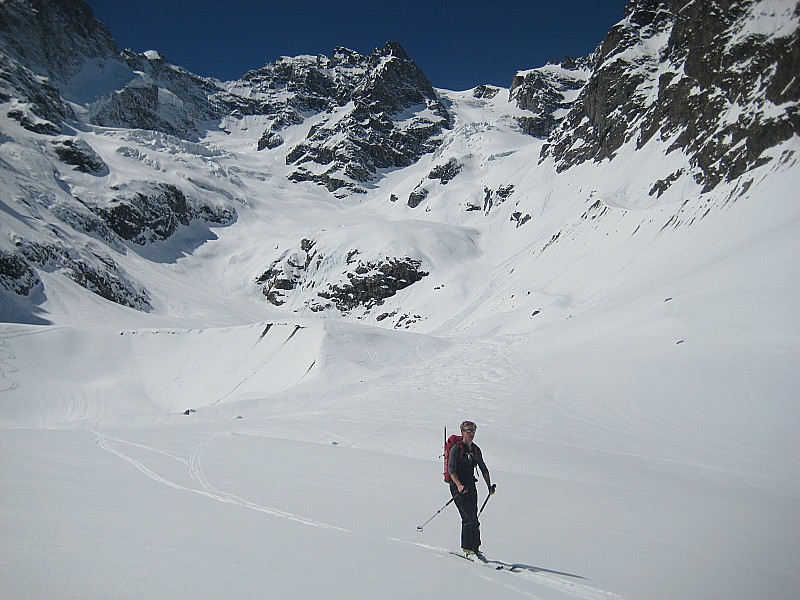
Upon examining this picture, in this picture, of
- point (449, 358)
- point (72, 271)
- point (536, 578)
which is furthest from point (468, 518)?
point (72, 271)

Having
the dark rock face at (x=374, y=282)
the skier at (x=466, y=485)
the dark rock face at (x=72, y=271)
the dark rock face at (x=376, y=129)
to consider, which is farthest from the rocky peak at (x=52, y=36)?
the skier at (x=466, y=485)

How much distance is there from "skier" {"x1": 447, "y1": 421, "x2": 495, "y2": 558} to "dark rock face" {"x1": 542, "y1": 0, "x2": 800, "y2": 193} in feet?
114

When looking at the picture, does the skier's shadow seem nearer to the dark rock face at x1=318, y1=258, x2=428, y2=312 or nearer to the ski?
the ski

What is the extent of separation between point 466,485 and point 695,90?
5224 centimetres

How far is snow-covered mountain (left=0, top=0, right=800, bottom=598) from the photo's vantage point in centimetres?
507

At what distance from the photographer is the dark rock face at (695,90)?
32.8 m

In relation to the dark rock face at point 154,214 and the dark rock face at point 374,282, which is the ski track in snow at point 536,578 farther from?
the dark rock face at point 154,214

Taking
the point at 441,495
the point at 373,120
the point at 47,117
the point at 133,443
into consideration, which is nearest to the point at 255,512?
the point at 441,495

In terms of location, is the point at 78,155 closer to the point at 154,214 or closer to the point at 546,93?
the point at 154,214

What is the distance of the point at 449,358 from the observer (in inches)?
1004

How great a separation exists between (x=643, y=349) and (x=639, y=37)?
6753 centimetres

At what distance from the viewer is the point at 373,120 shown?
149 m

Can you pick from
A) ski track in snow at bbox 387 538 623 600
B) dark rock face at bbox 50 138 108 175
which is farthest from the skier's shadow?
dark rock face at bbox 50 138 108 175

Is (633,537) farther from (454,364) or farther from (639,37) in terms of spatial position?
(639,37)
